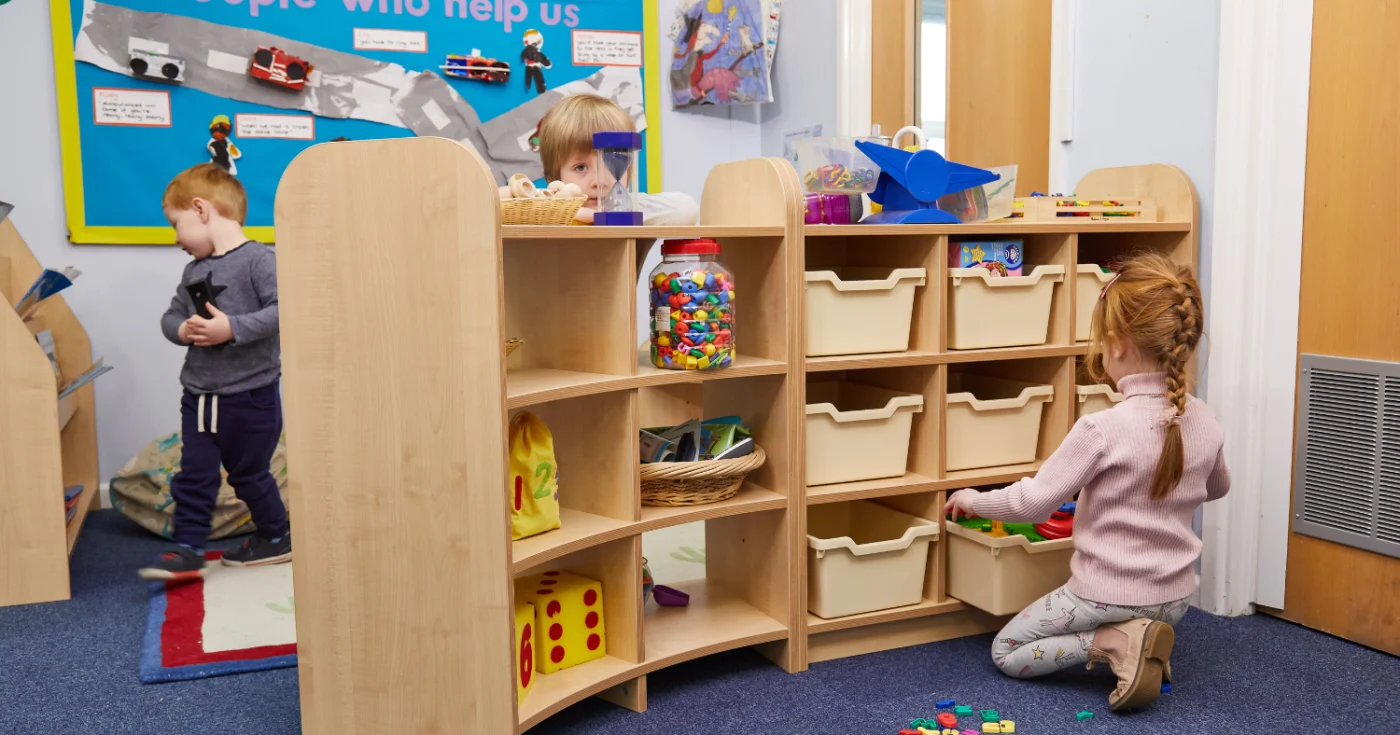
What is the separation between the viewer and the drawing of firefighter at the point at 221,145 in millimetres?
3709

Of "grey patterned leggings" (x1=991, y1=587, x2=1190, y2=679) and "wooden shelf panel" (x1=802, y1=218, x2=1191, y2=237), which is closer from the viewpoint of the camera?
"grey patterned leggings" (x1=991, y1=587, x2=1190, y2=679)

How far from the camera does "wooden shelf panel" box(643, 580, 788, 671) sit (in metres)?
2.15

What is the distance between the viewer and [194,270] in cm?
299

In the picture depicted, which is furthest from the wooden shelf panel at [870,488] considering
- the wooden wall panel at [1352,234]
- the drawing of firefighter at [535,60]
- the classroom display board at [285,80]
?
the drawing of firefighter at [535,60]

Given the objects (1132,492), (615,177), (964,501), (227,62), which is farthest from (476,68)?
(1132,492)

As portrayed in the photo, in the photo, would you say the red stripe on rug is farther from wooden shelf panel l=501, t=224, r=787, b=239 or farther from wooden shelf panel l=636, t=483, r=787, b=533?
wooden shelf panel l=501, t=224, r=787, b=239

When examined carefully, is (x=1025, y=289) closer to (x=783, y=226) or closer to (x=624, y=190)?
(x=783, y=226)

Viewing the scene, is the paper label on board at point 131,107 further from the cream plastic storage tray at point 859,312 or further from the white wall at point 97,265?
the cream plastic storage tray at point 859,312

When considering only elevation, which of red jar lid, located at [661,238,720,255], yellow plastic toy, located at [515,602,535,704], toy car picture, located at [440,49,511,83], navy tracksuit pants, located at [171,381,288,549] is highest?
toy car picture, located at [440,49,511,83]

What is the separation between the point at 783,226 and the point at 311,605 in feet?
3.69

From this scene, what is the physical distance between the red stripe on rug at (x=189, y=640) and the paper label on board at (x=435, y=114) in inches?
73.8

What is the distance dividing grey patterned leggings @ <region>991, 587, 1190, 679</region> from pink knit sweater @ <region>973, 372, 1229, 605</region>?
0.02 meters

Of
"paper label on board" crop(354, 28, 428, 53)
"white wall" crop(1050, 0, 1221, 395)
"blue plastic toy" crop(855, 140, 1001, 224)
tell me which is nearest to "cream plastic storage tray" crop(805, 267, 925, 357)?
"blue plastic toy" crop(855, 140, 1001, 224)

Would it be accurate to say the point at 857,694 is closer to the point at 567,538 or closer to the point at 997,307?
the point at 567,538
